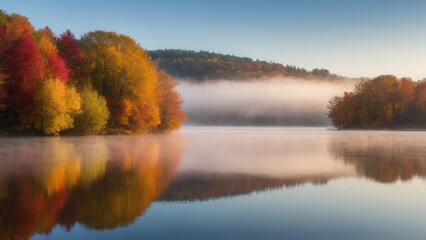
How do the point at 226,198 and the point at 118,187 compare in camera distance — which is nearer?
the point at 226,198

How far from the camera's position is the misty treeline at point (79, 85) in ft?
175

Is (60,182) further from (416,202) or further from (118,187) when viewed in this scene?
(416,202)

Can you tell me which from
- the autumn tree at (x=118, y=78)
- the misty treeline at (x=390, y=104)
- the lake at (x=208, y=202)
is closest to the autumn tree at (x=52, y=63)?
the autumn tree at (x=118, y=78)

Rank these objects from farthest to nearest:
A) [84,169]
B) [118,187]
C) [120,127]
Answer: [120,127] → [84,169] → [118,187]

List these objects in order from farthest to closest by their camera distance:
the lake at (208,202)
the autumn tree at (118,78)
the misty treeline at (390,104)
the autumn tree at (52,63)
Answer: the misty treeline at (390,104), the autumn tree at (118,78), the autumn tree at (52,63), the lake at (208,202)

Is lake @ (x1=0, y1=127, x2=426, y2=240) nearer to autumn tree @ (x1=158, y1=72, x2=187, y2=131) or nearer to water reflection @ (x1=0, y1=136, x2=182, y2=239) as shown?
water reflection @ (x1=0, y1=136, x2=182, y2=239)

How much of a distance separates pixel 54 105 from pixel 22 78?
18.1ft

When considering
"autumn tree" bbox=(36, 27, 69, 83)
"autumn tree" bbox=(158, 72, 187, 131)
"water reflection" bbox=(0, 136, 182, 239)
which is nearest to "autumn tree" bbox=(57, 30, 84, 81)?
"autumn tree" bbox=(36, 27, 69, 83)

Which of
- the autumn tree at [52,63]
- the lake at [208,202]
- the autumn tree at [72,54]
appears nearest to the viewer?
the lake at [208,202]

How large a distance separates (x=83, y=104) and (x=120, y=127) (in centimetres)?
1064

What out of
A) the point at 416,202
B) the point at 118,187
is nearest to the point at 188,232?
the point at 118,187

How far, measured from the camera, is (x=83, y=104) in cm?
5738

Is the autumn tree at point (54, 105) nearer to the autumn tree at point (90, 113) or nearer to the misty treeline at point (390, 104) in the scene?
the autumn tree at point (90, 113)

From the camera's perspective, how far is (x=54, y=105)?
172 feet
